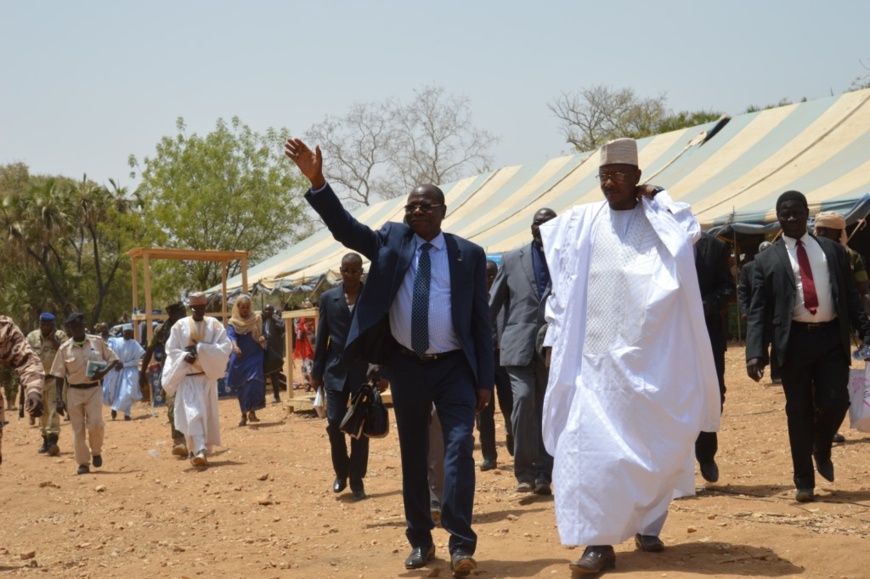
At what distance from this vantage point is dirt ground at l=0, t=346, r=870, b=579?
6102 millimetres

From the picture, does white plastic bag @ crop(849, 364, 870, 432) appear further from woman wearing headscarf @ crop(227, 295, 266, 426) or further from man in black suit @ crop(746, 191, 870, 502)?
woman wearing headscarf @ crop(227, 295, 266, 426)

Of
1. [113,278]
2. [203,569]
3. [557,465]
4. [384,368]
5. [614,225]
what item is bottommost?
[203,569]

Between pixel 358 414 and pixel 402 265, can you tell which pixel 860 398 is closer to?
pixel 358 414

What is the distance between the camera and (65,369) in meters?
13.4

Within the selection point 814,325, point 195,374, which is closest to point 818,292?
point 814,325

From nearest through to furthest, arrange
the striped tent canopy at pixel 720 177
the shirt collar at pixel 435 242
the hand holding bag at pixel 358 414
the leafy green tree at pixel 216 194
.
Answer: the shirt collar at pixel 435 242 → the hand holding bag at pixel 358 414 → the striped tent canopy at pixel 720 177 → the leafy green tree at pixel 216 194

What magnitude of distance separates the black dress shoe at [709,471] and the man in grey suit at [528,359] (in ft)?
3.64

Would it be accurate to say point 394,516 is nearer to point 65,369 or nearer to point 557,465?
point 557,465

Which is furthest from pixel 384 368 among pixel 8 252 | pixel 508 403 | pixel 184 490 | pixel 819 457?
pixel 8 252

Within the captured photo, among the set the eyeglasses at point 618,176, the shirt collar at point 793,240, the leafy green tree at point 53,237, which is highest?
the leafy green tree at point 53,237

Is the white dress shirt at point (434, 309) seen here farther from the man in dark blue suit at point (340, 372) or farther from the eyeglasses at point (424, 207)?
the man in dark blue suit at point (340, 372)

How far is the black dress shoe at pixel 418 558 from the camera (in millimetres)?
6324

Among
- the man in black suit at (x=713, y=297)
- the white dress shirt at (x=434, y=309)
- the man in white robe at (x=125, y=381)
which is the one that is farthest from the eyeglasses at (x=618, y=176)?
the man in white robe at (x=125, y=381)

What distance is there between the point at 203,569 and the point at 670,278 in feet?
10.8
